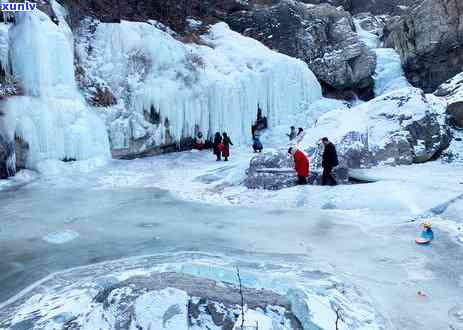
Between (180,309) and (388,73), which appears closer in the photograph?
(180,309)

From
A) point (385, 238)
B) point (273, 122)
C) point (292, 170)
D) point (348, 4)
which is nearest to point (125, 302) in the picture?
point (385, 238)

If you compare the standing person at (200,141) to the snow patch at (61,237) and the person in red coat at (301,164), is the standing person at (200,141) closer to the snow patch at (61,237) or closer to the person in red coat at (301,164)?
the person in red coat at (301,164)

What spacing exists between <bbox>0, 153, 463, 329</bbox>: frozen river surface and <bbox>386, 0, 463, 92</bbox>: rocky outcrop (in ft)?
44.6

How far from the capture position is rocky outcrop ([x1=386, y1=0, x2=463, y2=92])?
22.0 meters

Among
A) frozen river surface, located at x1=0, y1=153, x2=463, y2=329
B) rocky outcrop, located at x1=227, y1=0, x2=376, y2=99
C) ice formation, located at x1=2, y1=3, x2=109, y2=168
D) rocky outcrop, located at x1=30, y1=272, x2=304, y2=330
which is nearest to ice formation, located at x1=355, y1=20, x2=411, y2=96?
rocky outcrop, located at x1=227, y1=0, x2=376, y2=99

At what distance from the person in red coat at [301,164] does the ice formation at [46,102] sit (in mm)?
6893

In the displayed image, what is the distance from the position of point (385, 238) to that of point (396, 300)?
7.01ft

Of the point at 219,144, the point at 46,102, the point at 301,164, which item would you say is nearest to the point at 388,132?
the point at 301,164

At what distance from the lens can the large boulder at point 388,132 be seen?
11.6m

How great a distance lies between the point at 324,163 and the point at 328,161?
11 cm

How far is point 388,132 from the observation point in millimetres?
11969

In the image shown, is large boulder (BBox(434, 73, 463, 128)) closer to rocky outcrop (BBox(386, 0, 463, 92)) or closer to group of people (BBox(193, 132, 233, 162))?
group of people (BBox(193, 132, 233, 162))

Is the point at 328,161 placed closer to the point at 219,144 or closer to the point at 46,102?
the point at 219,144

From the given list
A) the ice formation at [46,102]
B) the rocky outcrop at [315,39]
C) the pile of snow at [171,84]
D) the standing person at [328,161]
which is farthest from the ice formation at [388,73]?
the ice formation at [46,102]
